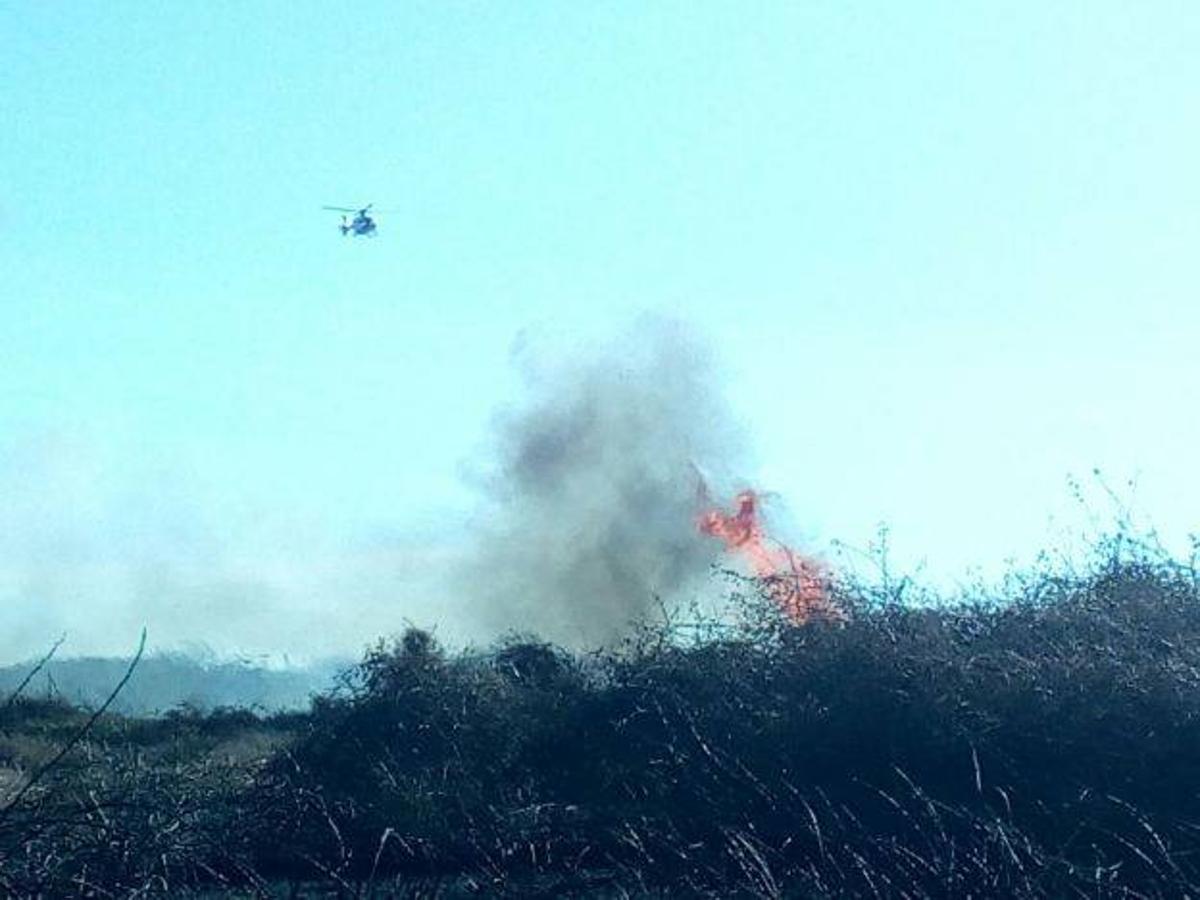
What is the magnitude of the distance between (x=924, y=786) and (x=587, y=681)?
17.6 ft

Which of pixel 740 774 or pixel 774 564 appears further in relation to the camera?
pixel 774 564

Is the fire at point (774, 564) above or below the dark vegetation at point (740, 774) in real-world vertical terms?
above

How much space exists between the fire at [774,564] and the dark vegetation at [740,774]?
360 mm

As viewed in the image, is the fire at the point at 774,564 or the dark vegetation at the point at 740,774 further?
the fire at the point at 774,564

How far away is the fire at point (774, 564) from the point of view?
17109 mm

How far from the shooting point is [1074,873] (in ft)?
29.0

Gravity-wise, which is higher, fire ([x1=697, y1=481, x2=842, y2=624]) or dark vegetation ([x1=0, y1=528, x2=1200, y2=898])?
fire ([x1=697, y1=481, x2=842, y2=624])

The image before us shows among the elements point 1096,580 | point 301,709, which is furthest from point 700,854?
point 301,709

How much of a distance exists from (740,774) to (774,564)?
33.2ft

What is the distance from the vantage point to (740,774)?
13711mm

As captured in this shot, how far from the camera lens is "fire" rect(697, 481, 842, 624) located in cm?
1711

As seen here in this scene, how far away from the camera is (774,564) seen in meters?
23.7

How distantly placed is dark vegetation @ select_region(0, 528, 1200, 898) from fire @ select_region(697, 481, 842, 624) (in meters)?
0.36

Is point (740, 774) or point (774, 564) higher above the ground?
point (774, 564)
